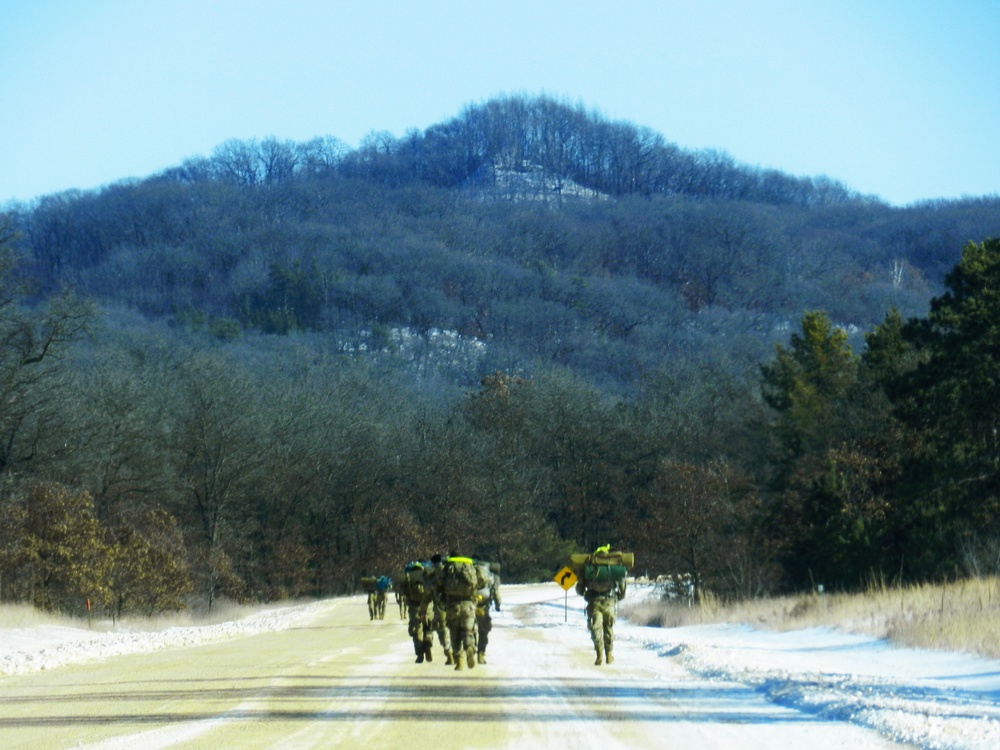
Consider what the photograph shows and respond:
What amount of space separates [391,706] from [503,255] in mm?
151728

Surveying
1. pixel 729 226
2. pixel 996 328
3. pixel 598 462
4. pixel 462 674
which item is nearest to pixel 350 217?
pixel 729 226

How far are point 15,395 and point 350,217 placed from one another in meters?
129

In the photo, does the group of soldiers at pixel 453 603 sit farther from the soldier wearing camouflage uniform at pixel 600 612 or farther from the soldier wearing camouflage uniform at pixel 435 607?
the soldier wearing camouflage uniform at pixel 600 612

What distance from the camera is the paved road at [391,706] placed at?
32.7ft

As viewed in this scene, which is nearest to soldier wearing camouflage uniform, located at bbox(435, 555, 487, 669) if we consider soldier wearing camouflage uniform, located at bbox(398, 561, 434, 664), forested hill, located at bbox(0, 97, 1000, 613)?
soldier wearing camouflage uniform, located at bbox(398, 561, 434, 664)

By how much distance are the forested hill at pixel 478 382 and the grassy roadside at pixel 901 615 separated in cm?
627

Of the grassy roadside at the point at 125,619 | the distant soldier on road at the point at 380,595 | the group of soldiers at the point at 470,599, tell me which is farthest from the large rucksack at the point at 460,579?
the distant soldier on road at the point at 380,595

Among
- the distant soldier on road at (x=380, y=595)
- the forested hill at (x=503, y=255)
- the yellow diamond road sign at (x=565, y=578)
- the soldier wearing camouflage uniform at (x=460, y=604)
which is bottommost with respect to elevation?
the distant soldier on road at (x=380, y=595)

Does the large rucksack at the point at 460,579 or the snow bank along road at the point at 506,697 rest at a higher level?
the large rucksack at the point at 460,579

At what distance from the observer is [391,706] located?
40.7 feet

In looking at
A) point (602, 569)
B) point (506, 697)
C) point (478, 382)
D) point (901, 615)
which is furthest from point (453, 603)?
point (478, 382)

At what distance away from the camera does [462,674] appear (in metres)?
16.4

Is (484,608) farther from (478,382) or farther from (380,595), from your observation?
(478,382)

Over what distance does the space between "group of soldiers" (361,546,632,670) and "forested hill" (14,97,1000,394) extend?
9896 cm
